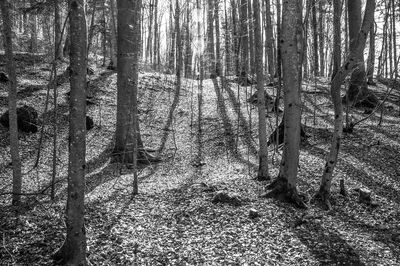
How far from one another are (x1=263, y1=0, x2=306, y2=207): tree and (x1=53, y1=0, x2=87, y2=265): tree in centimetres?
449

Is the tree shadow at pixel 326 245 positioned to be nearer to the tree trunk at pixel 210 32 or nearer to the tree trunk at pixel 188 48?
the tree trunk at pixel 210 32

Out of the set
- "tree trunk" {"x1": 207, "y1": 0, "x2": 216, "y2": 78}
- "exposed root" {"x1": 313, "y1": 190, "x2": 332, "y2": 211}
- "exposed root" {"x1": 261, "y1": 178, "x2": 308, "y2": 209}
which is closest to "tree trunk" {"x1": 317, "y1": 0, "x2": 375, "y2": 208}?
"exposed root" {"x1": 313, "y1": 190, "x2": 332, "y2": 211}

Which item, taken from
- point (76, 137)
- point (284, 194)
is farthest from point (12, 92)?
point (284, 194)

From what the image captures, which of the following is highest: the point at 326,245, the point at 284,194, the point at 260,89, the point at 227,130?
the point at 260,89

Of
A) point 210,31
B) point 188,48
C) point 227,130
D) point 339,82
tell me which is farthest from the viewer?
point 188,48

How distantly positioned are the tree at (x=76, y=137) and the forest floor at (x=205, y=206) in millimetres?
493

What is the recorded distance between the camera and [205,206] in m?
7.55

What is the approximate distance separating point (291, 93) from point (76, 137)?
15.8ft

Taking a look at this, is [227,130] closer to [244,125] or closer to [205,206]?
[244,125]

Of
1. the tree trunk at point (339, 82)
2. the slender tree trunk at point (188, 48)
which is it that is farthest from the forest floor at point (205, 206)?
the slender tree trunk at point (188, 48)

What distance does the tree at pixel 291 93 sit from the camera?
7371 mm

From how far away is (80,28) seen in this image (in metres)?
4.26

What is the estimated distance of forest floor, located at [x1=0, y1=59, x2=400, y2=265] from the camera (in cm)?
568

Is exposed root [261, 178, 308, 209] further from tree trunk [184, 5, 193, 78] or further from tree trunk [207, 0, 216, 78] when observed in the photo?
tree trunk [184, 5, 193, 78]
